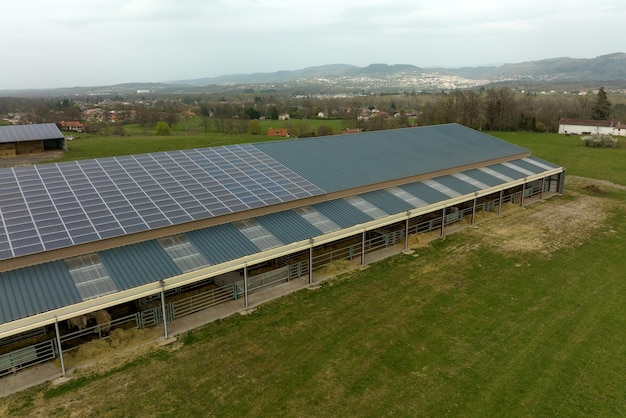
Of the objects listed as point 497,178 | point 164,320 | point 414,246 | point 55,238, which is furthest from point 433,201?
point 55,238

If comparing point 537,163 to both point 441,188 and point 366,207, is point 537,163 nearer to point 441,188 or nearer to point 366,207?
point 441,188

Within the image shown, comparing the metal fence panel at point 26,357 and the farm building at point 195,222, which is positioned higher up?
the farm building at point 195,222

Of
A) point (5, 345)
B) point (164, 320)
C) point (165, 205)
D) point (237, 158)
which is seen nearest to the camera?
point (5, 345)

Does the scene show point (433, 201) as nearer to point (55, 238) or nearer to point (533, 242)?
point (533, 242)

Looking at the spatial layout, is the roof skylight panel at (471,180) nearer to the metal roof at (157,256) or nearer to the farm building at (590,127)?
the metal roof at (157,256)

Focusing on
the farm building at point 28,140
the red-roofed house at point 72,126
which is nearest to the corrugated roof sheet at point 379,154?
the farm building at point 28,140

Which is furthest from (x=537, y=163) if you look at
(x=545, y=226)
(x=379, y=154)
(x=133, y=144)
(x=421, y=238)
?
(x=133, y=144)
